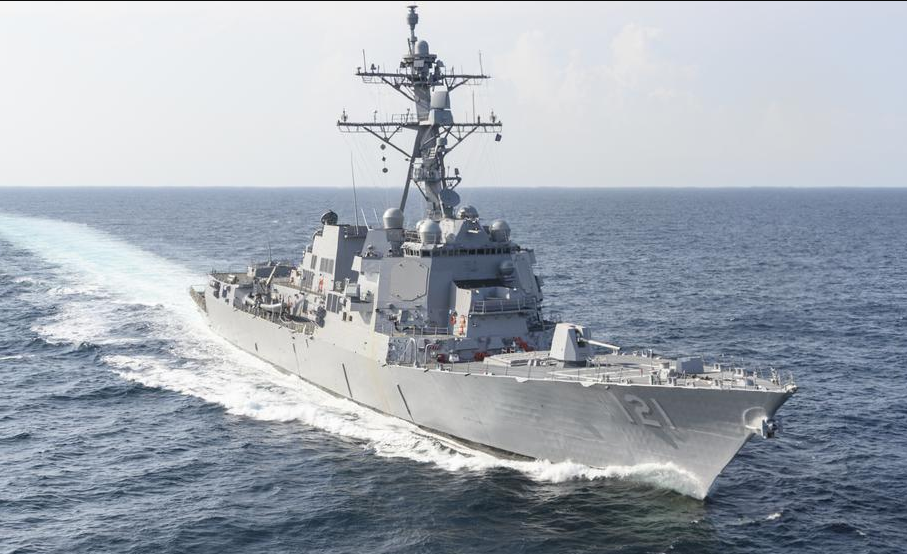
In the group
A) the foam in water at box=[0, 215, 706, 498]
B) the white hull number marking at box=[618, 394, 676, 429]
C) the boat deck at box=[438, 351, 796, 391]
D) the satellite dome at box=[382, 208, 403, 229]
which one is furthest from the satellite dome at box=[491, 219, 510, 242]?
the white hull number marking at box=[618, 394, 676, 429]

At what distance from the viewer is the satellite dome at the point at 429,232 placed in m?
24.4

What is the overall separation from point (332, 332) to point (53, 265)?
3771 cm

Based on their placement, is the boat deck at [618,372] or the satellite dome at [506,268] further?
the satellite dome at [506,268]

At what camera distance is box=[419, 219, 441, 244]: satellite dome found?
2441 cm

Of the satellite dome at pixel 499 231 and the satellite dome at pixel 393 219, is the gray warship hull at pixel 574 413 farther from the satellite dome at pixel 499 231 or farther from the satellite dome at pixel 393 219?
the satellite dome at pixel 499 231

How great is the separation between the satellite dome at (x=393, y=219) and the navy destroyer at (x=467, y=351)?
0.04 metres

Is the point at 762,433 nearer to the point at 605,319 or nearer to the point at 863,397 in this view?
the point at 863,397

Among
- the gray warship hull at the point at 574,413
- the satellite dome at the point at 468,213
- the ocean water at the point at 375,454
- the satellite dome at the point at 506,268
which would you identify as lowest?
the ocean water at the point at 375,454

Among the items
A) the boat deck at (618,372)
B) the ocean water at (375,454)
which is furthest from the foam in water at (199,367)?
the boat deck at (618,372)

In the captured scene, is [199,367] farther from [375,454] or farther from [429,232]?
[429,232]

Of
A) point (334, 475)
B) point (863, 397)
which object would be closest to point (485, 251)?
point (334, 475)

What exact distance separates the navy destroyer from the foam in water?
391 millimetres

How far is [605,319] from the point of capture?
38281 mm

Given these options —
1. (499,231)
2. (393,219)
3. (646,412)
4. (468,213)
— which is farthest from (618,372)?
(393,219)
